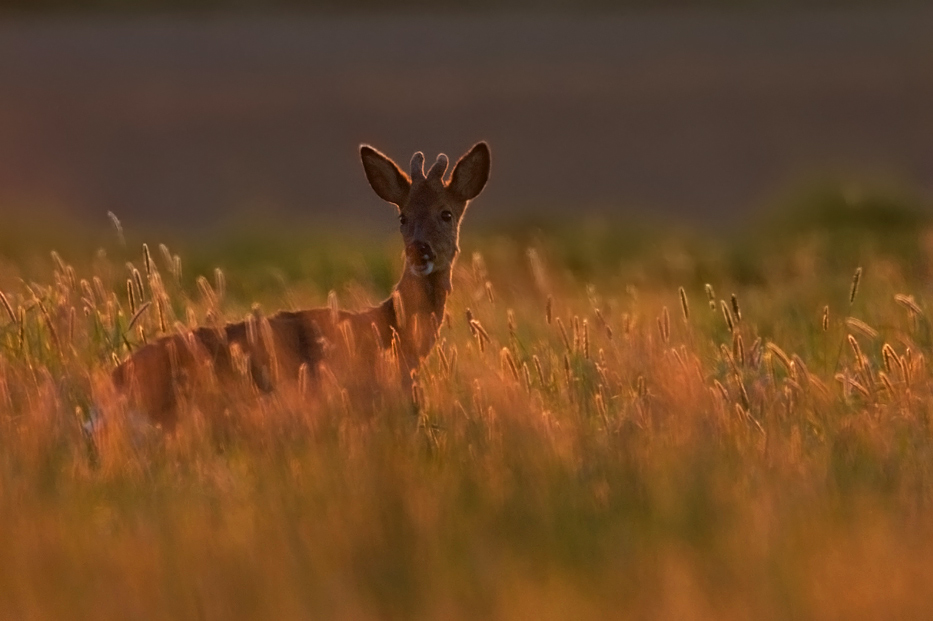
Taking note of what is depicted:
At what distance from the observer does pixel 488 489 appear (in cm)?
511

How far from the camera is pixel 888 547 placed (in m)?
4.55

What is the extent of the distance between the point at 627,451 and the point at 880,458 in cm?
96

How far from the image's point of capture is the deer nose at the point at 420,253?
307 inches

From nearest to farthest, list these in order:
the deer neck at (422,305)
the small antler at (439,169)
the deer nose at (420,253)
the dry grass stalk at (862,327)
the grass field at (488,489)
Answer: the grass field at (488,489), the dry grass stalk at (862,327), the deer neck at (422,305), the deer nose at (420,253), the small antler at (439,169)

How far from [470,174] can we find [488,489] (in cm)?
346

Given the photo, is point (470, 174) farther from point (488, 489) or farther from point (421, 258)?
point (488, 489)

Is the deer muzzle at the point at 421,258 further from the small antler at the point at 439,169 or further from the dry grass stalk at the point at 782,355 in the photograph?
the dry grass stalk at the point at 782,355

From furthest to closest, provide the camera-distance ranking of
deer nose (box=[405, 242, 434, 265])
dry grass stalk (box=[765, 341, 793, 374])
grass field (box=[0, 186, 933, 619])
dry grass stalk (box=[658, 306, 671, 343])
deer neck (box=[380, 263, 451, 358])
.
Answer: deer nose (box=[405, 242, 434, 265]), deer neck (box=[380, 263, 451, 358]), dry grass stalk (box=[658, 306, 671, 343]), dry grass stalk (box=[765, 341, 793, 374]), grass field (box=[0, 186, 933, 619])

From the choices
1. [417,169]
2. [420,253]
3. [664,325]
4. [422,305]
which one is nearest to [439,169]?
[417,169]

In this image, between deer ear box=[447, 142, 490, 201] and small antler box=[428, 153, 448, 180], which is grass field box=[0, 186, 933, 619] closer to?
deer ear box=[447, 142, 490, 201]

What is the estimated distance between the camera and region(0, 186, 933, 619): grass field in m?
4.27

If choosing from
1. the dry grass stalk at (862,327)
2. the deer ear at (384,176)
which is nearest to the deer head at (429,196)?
the deer ear at (384,176)

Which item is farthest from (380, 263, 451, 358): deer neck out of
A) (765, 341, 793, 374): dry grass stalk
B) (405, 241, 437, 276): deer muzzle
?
(765, 341, 793, 374): dry grass stalk

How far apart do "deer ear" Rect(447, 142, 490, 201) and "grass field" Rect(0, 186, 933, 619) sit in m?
0.60
